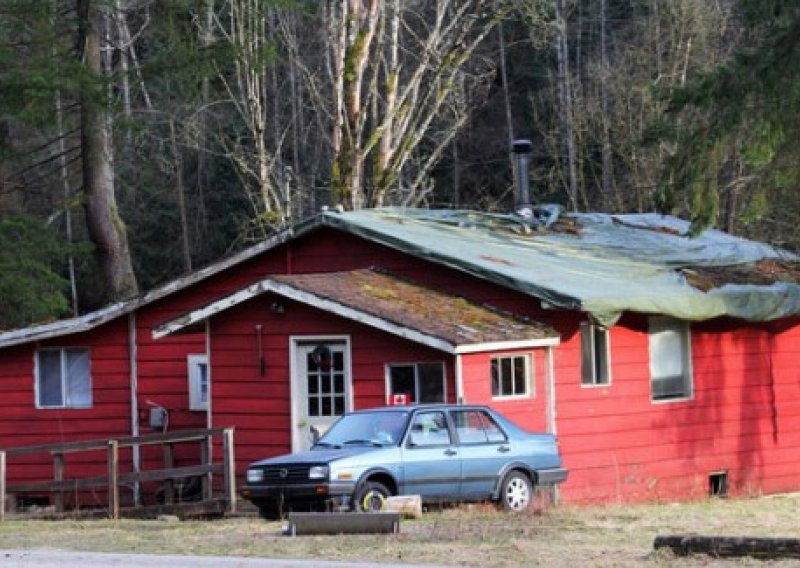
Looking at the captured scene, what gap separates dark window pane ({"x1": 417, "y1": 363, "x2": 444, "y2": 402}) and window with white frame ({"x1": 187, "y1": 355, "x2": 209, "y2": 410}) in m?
4.92

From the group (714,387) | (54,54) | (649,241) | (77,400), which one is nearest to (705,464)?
(714,387)

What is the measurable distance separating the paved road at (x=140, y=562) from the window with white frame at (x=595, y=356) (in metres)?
10.1

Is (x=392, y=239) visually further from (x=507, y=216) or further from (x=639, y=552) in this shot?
(x=639, y=552)

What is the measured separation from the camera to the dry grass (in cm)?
1478

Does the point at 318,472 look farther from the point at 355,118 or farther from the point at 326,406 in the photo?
the point at 355,118

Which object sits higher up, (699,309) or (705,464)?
(699,309)

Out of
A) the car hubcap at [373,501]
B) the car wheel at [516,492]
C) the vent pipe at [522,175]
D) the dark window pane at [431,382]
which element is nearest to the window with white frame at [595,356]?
the dark window pane at [431,382]

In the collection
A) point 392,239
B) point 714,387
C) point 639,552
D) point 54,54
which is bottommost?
point 639,552

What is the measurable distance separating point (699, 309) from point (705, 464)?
272 centimetres

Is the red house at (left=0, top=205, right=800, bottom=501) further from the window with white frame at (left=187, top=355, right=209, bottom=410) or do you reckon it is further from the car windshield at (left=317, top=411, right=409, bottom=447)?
the car windshield at (left=317, top=411, right=409, bottom=447)

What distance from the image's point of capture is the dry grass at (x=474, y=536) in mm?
14781

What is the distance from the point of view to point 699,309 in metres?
24.8

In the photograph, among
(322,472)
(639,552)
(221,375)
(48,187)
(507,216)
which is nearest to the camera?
(639,552)

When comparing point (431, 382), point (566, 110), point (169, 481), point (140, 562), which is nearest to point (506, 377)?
point (431, 382)
